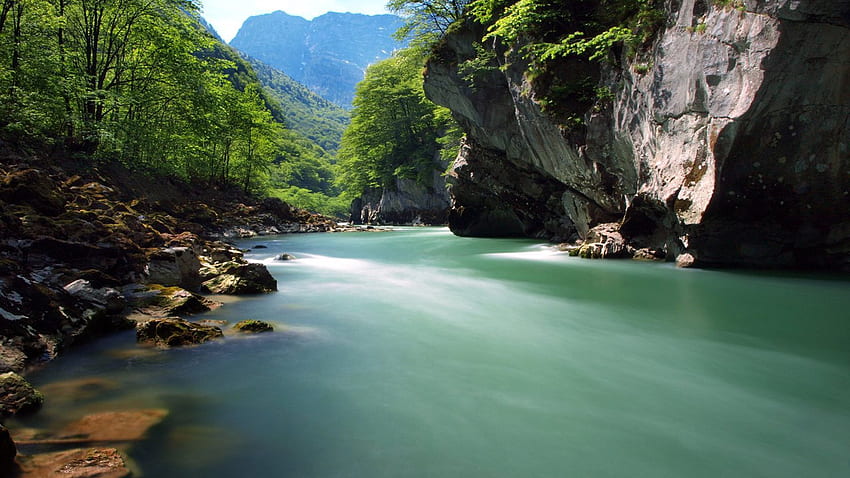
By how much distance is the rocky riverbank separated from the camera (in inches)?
137

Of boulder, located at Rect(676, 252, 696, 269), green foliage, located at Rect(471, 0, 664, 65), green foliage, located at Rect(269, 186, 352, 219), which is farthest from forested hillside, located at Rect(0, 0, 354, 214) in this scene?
green foliage, located at Rect(269, 186, 352, 219)

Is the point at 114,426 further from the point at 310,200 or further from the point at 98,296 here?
the point at 310,200

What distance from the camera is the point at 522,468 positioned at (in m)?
2.90

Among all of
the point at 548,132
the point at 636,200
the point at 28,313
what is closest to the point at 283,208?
the point at 548,132

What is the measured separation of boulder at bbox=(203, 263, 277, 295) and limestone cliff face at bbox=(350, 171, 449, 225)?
111ft

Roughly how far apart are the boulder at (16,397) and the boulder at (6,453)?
911 mm

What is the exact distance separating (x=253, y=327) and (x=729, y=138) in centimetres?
1021

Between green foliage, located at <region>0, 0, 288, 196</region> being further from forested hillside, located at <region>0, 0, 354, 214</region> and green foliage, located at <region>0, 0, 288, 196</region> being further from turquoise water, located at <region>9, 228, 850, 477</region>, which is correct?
turquoise water, located at <region>9, 228, 850, 477</region>

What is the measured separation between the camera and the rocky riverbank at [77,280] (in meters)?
3.47

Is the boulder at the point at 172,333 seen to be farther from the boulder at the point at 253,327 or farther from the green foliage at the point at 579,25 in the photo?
the green foliage at the point at 579,25

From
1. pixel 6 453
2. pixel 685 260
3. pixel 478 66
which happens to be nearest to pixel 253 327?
pixel 6 453

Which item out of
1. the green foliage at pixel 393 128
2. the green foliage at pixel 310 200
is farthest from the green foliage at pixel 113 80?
the green foliage at pixel 310 200

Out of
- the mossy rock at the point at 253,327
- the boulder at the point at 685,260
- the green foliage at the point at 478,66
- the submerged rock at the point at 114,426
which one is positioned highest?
the green foliage at the point at 478,66

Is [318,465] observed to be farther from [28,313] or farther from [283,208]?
[283,208]
